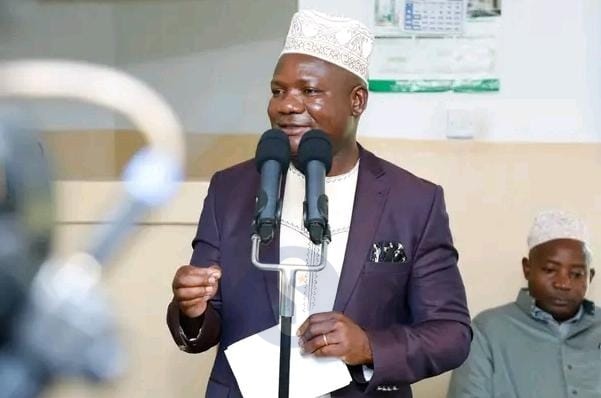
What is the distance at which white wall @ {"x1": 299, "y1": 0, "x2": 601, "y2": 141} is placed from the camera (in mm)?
2871

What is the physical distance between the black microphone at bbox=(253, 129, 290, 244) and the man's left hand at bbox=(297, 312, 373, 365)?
0.77 feet

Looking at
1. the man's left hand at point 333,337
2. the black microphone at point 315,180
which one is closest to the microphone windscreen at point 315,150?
the black microphone at point 315,180

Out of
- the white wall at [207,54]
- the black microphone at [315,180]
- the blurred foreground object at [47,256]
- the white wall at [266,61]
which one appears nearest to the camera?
the blurred foreground object at [47,256]

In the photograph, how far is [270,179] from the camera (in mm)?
1334

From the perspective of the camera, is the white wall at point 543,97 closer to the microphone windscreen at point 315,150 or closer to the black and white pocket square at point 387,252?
the black and white pocket square at point 387,252

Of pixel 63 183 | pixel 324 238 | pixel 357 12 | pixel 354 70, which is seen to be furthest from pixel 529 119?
pixel 63 183

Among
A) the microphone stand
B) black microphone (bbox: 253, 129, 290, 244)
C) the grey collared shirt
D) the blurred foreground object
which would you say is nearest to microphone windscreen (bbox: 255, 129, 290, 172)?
black microphone (bbox: 253, 129, 290, 244)

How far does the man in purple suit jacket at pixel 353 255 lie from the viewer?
1.62 meters

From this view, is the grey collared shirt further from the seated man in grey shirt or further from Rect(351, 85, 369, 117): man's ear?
Rect(351, 85, 369, 117): man's ear

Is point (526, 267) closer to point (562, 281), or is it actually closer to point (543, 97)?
point (562, 281)

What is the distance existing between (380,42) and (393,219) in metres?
1.27

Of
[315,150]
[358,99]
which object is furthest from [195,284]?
[358,99]

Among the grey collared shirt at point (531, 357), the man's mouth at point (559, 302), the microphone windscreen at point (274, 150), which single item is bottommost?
the grey collared shirt at point (531, 357)

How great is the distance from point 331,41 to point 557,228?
127 cm
